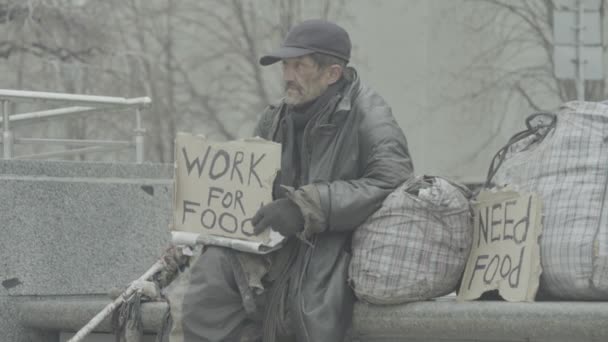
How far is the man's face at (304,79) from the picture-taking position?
17.3 ft

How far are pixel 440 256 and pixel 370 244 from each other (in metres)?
0.27

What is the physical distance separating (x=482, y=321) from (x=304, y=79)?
128cm

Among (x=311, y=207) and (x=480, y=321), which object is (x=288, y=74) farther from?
(x=480, y=321)

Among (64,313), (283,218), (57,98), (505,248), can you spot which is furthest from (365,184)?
(57,98)

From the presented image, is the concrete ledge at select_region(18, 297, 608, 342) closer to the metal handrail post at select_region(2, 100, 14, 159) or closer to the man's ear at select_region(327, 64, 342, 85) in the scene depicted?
the man's ear at select_region(327, 64, 342, 85)

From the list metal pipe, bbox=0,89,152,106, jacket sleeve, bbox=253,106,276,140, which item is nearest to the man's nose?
jacket sleeve, bbox=253,106,276,140

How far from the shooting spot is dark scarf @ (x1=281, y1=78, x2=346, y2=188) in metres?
5.28

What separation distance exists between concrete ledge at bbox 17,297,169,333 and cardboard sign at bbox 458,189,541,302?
1395mm

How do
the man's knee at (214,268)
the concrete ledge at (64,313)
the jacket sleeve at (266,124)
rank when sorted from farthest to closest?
1. the concrete ledge at (64,313)
2. the jacket sleeve at (266,124)
3. the man's knee at (214,268)

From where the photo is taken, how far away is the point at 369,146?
16.9 feet

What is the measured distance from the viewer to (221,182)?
5.29 meters

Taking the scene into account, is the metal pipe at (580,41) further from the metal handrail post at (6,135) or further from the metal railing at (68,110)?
the metal handrail post at (6,135)

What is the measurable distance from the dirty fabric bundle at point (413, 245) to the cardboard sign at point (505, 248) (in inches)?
3.0

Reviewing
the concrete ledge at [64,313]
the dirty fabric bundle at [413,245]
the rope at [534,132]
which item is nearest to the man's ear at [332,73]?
the dirty fabric bundle at [413,245]
